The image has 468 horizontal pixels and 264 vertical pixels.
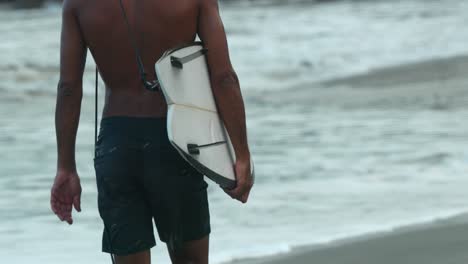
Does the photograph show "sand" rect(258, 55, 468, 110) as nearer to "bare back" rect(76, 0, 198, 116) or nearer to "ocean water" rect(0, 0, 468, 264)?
"ocean water" rect(0, 0, 468, 264)

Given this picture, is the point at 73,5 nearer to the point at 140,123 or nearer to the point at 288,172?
the point at 140,123

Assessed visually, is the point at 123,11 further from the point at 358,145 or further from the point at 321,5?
the point at 321,5

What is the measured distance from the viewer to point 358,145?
9.98 meters

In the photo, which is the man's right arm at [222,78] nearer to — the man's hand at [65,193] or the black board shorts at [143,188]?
the black board shorts at [143,188]

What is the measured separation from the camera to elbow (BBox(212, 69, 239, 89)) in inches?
128

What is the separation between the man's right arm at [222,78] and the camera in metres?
3.26

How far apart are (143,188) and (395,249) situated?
277 cm

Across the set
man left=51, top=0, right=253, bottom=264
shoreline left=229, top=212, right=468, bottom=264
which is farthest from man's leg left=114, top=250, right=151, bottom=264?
shoreline left=229, top=212, right=468, bottom=264

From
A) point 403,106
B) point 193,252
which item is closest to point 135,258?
point 193,252

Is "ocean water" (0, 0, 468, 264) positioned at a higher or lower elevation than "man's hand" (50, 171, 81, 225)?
lower

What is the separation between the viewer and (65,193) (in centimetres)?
343

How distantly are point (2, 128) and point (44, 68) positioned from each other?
9.48m

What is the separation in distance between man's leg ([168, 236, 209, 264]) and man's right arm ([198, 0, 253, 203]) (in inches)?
9.2

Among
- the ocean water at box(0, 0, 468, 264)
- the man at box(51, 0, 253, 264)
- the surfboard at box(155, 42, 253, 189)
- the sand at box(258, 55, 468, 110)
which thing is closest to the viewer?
the surfboard at box(155, 42, 253, 189)
